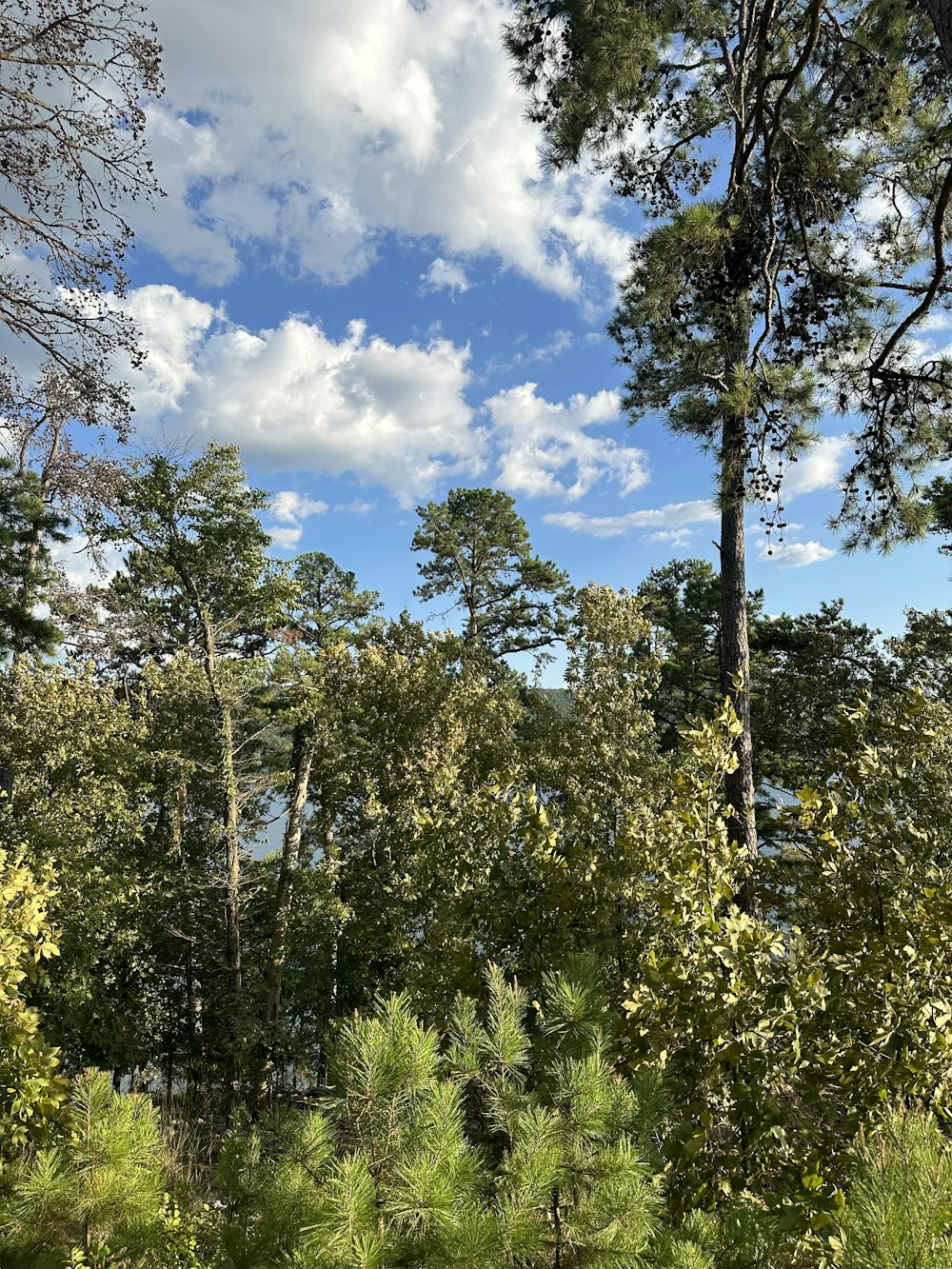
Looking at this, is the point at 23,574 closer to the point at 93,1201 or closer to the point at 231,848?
the point at 231,848

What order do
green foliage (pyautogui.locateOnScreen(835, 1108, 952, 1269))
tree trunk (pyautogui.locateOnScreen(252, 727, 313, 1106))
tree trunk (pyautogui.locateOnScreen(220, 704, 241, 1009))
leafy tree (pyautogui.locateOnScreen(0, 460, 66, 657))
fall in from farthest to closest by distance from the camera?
leafy tree (pyautogui.locateOnScreen(0, 460, 66, 657)) → tree trunk (pyautogui.locateOnScreen(220, 704, 241, 1009)) → tree trunk (pyautogui.locateOnScreen(252, 727, 313, 1106)) → green foliage (pyautogui.locateOnScreen(835, 1108, 952, 1269))

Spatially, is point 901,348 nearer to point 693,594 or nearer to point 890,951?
point 890,951

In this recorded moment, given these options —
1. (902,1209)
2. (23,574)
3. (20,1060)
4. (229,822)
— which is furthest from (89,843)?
(902,1209)

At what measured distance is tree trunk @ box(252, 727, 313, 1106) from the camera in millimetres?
11016

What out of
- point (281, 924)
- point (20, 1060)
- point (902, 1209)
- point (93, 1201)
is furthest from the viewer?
point (281, 924)

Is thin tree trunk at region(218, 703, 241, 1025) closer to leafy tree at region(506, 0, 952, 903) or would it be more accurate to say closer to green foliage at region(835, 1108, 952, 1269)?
leafy tree at region(506, 0, 952, 903)

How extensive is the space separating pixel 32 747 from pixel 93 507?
7.99 meters

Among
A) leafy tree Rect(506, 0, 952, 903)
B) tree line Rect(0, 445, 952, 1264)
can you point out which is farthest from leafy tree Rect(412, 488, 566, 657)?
leafy tree Rect(506, 0, 952, 903)

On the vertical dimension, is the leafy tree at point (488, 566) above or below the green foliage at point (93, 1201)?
above

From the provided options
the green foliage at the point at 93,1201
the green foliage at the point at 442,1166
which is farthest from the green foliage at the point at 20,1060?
the green foliage at the point at 442,1166

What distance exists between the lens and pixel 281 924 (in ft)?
36.9

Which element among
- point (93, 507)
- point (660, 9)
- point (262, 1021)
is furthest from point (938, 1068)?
point (262, 1021)

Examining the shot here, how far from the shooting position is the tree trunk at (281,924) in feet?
36.1

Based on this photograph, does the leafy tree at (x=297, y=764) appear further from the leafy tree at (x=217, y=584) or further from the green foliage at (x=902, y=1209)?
the green foliage at (x=902, y=1209)
